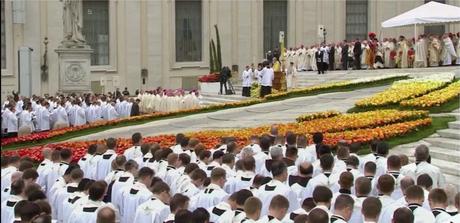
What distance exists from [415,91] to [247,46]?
2379cm

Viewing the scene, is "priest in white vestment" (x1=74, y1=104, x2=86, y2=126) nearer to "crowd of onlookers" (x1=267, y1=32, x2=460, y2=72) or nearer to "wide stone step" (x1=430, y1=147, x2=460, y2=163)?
"crowd of onlookers" (x1=267, y1=32, x2=460, y2=72)

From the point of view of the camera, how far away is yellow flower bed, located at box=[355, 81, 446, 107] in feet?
73.7

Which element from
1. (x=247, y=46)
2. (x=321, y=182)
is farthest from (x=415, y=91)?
(x=247, y=46)

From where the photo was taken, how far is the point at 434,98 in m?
21.5

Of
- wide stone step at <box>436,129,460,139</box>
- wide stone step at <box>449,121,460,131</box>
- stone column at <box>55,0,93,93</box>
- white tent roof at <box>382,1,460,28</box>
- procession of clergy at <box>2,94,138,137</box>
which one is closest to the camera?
wide stone step at <box>436,129,460,139</box>

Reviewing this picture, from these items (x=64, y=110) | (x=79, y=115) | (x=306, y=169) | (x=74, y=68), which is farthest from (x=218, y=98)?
(x=306, y=169)

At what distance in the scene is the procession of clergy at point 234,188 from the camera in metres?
7.48

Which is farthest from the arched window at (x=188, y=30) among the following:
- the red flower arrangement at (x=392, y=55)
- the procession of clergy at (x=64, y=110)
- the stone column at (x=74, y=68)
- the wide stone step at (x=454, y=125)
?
the wide stone step at (x=454, y=125)

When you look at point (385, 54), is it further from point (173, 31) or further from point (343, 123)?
point (343, 123)

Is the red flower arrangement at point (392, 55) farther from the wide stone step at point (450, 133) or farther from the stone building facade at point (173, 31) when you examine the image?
the wide stone step at point (450, 133)

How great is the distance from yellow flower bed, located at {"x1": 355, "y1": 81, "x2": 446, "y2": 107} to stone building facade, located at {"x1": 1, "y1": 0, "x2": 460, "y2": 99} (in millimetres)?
21491

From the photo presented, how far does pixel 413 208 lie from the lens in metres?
7.61

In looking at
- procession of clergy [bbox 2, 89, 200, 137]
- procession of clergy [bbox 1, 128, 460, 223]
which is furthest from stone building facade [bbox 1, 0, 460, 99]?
procession of clergy [bbox 1, 128, 460, 223]

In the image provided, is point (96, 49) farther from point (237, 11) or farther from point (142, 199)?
point (142, 199)
